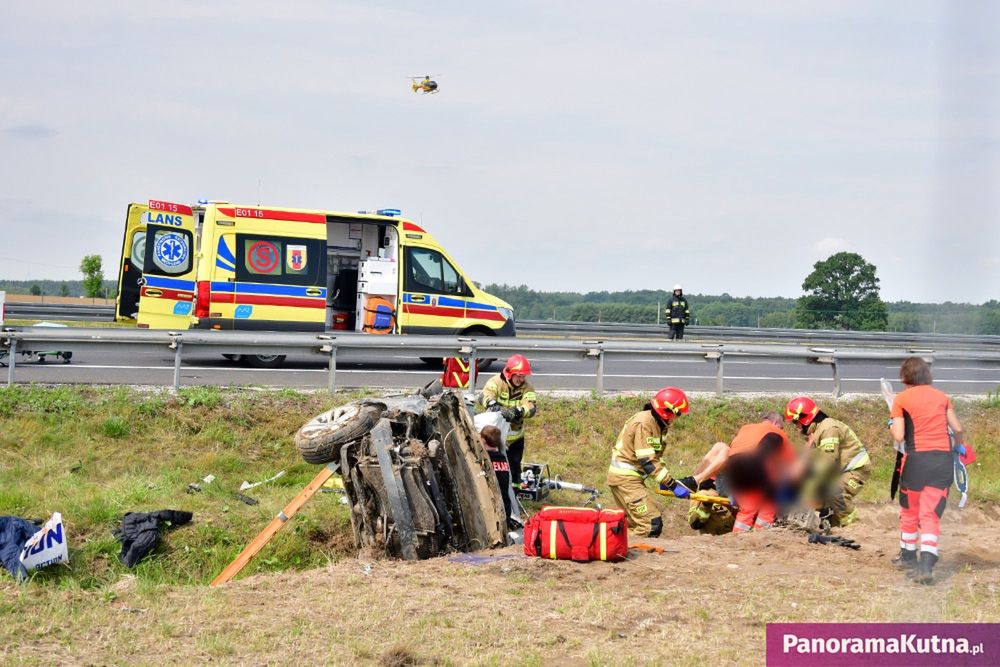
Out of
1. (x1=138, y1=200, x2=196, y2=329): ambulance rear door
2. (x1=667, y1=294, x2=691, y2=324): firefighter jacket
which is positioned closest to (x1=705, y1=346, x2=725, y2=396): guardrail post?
(x1=138, y1=200, x2=196, y2=329): ambulance rear door

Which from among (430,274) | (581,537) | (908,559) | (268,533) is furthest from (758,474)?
(430,274)

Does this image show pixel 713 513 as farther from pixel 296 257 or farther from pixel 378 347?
pixel 296 257

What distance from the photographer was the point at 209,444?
1268cm

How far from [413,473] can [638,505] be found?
2.60 meters

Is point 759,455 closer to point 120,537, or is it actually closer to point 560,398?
point 560,398

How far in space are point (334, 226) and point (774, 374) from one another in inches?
374

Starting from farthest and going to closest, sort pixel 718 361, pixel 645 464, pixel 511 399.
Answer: pixel 718 361
pixel 511 399
pixel 645 464

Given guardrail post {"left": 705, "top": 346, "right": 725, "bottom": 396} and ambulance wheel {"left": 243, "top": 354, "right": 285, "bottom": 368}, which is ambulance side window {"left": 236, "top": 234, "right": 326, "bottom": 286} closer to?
ambulance wheel {"left": 243, "top": 354, "right": 285, "bottom": 368}

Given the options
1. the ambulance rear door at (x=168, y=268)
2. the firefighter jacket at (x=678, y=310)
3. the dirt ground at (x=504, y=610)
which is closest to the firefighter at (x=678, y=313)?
the firefighter jacket at (x=678, y=310)

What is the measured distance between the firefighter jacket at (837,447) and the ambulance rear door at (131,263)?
12.9 meters

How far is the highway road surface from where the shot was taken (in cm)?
1538

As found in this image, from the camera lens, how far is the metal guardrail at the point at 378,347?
44.3 ft

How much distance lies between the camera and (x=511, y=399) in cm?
1163

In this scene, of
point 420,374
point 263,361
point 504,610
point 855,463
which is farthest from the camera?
point 263,361
